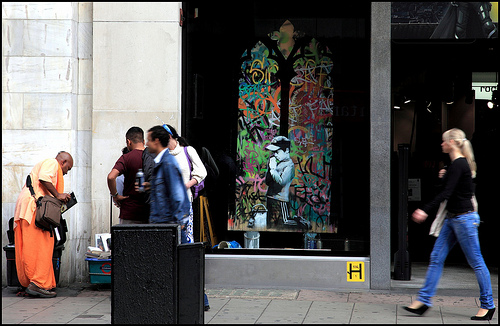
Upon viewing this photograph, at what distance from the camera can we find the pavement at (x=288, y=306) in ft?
20.7

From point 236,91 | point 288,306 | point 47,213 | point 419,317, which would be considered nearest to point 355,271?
point 288,306

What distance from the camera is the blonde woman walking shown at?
6238 millimetres

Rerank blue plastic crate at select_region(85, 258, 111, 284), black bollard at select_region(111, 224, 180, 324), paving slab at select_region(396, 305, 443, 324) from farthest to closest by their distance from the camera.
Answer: blue plastic crate at select_region(85, 258, 111, 284)
paving slab at select_region(396, 305, 443, 324)
black bollard at select_region(111, 224, 180, 324)

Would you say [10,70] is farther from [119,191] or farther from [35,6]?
[119,191]

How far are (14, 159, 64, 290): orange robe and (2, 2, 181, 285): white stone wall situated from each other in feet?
2.42

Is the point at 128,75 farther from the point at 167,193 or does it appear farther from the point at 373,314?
the point at 373,314

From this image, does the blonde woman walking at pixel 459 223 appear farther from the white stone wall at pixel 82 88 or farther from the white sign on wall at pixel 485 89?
the white sign on wall at pixel 485 89

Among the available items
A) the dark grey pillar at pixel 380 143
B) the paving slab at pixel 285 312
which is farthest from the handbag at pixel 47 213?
the dark grey pillar at pixel 380 143

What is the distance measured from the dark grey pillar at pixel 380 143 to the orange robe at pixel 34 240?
3.74 m

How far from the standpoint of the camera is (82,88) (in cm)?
845

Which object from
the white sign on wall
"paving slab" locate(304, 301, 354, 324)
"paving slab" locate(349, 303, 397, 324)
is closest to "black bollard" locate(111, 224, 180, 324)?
"paving slab" locate(304, 301, 354, 324)

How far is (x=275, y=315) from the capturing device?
6.50 m

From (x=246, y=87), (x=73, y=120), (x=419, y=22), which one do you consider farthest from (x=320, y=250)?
(x=73, y=120)

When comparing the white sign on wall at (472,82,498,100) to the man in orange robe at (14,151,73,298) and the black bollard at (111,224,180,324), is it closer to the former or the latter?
the man in orange robe at (14,151,73,298)
